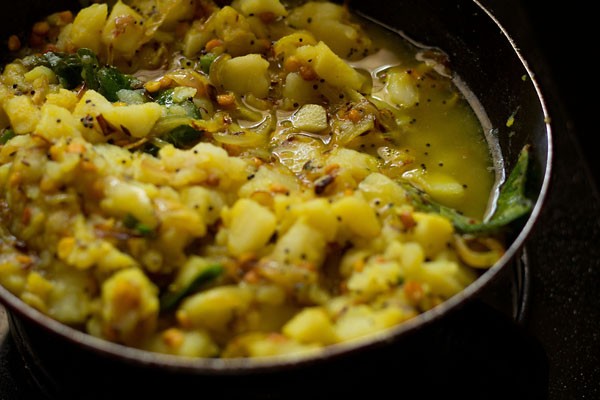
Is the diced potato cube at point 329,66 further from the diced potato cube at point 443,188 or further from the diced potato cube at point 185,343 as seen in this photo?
the diced potato cube at point 185,343

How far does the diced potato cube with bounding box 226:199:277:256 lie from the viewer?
6.30ft

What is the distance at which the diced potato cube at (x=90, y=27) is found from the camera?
8.71ft

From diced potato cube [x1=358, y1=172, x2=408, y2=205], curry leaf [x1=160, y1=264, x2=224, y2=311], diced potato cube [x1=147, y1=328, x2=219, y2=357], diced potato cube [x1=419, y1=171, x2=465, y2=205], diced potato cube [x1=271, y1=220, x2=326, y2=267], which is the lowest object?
diced potato cube [x1=419, y1=171, x2=465, y2=205]

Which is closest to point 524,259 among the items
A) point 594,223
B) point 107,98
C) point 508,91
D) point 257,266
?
point 594,223

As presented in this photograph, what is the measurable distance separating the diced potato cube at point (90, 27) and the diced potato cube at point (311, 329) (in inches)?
→ 53.7

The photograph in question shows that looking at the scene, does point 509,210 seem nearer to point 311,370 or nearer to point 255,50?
point 311,370

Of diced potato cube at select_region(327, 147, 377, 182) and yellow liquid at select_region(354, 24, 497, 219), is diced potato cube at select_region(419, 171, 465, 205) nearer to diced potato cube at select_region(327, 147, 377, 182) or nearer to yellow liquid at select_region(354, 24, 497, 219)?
yellow liquid at select_region(354, 24, 497, 219)

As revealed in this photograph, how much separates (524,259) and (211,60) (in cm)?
120

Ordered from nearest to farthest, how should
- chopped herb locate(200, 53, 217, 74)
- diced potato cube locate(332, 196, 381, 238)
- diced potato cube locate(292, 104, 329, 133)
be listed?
diced potato cube locate(332, 196, 381, 238) → diced potato cube locate(292, 104, 329, 133) → chopped herb locate(200, 53, 217, 74)

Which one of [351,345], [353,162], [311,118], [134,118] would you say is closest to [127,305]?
[351,345]

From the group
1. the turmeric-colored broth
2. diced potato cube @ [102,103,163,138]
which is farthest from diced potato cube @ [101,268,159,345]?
diced potato cube @ [102,103,163,138]

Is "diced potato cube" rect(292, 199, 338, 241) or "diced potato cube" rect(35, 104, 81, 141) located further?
"diced potato cube" rect(35, 104, 81, 141)

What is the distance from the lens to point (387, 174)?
239 cm

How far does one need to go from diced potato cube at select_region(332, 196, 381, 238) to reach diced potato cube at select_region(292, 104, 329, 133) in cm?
55
